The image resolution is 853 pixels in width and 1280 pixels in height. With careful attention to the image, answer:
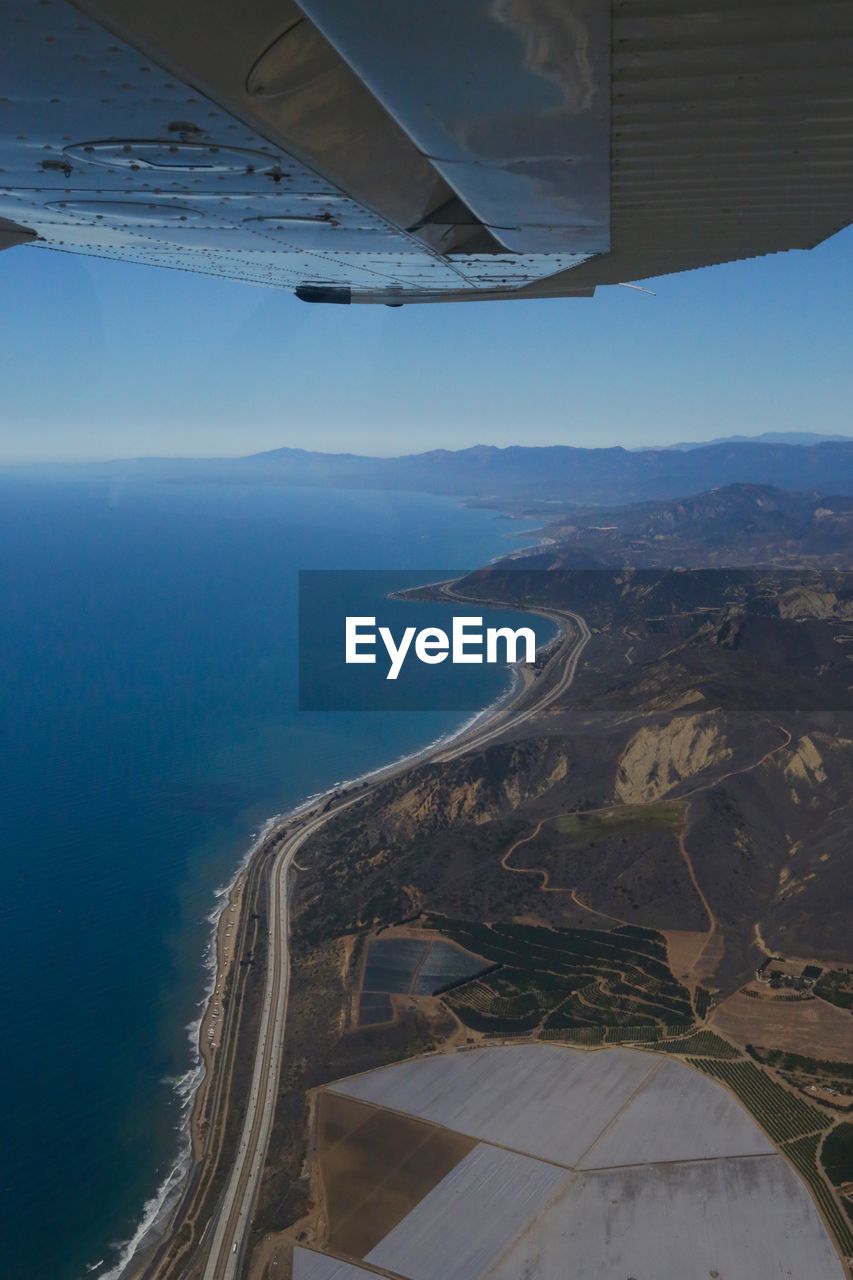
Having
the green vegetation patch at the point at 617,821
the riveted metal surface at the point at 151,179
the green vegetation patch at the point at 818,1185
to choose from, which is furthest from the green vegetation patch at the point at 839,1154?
the riveted metal surface at the point at 151,179

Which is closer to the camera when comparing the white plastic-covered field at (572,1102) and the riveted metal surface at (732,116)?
the riveted metal surface at (732,116)

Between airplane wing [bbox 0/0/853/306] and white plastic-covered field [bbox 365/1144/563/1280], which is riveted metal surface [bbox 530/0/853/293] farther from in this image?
white plastic-covered field [bbox 365/1144/563/1280]

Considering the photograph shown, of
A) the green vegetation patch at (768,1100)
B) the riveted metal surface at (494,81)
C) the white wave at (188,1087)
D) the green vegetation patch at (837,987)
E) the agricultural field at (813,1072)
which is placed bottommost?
the white wave at (188,1087)

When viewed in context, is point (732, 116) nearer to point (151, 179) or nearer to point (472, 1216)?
point (151, 179)

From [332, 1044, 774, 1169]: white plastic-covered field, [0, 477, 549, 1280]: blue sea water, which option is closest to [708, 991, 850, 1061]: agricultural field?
[332, 1044, 774, 1169]: white plastic-covered field

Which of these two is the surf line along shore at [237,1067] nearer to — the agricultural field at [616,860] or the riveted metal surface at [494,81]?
the agricultural field at [616,860]

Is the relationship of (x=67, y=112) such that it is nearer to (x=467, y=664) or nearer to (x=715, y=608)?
(x=467, y=664)
